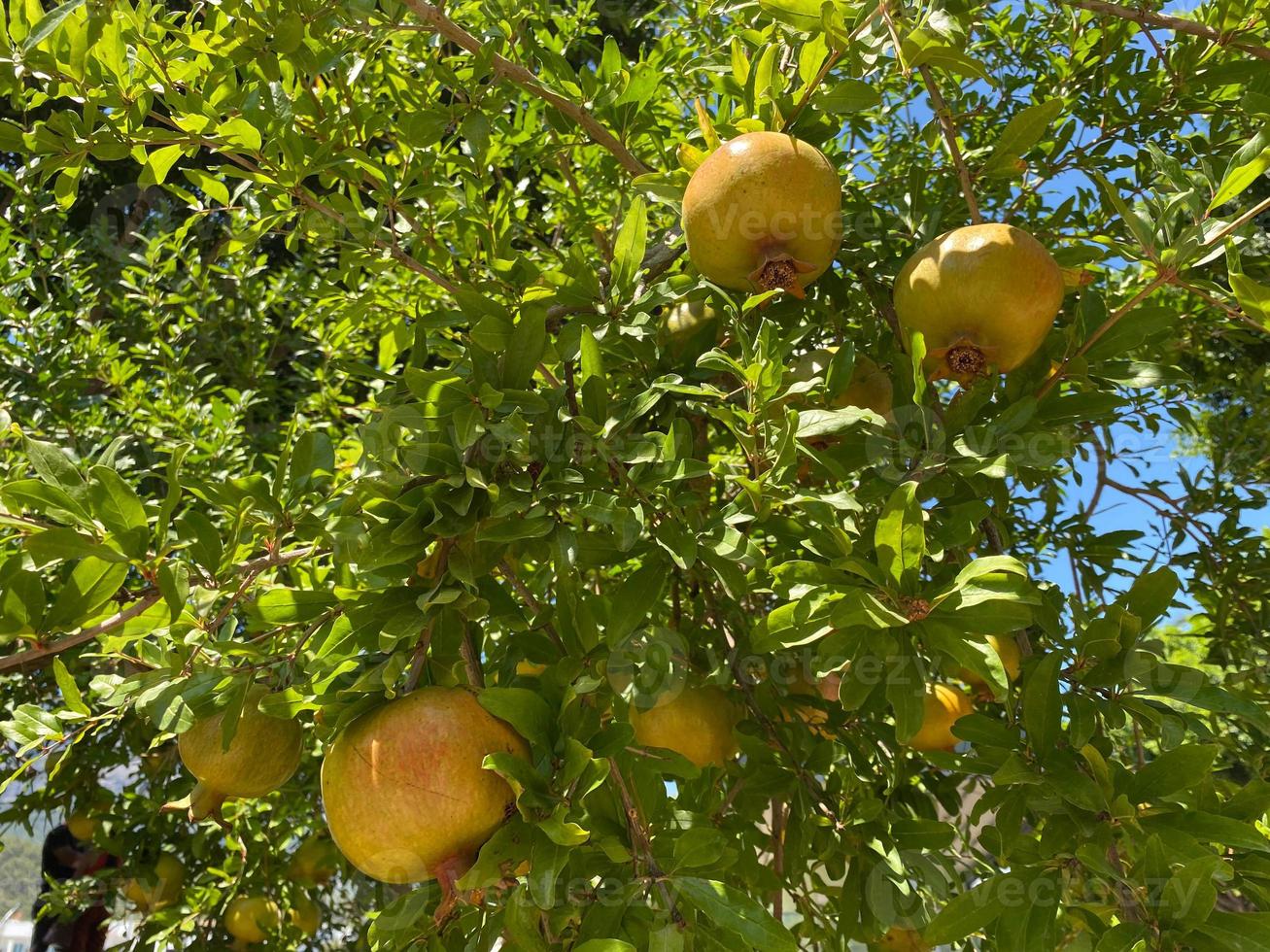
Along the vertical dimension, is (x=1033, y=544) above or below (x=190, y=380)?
above

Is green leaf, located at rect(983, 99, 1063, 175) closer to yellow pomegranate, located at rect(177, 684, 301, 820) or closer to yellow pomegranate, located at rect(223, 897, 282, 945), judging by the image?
yellow pomegranate, located at rect(177, 684, 301, 820)

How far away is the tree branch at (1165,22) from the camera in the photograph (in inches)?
54.9

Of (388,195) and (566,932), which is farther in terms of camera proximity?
(388,195)

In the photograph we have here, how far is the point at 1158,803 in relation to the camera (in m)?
1.10

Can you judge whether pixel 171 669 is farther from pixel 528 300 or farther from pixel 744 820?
pixel 744 820

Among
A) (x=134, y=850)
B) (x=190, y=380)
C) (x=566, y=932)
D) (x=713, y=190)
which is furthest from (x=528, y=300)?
(x=134, y=850)

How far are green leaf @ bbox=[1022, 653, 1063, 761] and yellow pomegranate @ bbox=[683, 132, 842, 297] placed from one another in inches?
22.1

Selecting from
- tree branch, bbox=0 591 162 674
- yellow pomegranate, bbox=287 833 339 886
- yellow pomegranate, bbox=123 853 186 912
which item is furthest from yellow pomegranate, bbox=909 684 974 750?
yellow pomegranate, bbox=123 853 186 912

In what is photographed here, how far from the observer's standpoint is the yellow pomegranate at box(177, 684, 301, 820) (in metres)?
1.23

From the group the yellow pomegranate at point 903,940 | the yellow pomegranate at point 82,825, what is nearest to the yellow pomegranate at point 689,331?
the yellow pomegranate at point 903,940

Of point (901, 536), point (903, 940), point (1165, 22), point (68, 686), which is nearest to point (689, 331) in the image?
point (901, 536)

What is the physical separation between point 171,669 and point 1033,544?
1977 millimetres

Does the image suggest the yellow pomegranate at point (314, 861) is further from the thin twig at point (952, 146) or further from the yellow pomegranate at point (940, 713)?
the thin twig at point (952, 146)

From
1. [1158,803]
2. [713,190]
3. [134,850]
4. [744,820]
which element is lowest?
[134,850]
